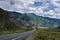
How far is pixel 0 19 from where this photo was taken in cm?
13425

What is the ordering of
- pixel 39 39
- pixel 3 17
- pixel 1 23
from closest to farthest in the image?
pixel 39 39, pixel 1 23, pixel 3 17

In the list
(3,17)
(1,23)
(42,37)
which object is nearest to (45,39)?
(42,37)

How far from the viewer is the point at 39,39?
2570 cm

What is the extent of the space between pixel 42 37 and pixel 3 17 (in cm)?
11294

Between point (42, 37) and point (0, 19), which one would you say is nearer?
point (42, 37)

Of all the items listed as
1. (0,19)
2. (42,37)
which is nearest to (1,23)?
(0,19)

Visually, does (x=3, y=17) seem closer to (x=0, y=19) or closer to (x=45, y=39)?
(x=0, y=19)

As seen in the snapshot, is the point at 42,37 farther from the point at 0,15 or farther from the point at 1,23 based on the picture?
the point at 0,15

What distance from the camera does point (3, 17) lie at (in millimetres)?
138000

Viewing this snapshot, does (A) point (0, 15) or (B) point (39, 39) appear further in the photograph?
(A) point (0, 15)

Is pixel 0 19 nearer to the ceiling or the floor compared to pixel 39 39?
nearer to the floor

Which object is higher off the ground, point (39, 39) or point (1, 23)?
point (39, 39)

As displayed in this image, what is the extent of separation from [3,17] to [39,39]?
113836mm

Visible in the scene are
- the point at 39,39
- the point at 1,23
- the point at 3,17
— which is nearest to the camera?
the point at 39,39
